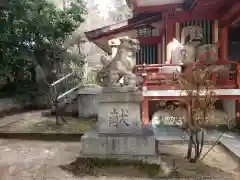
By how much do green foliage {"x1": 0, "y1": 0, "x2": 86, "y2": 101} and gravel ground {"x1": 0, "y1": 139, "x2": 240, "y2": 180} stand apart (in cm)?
640

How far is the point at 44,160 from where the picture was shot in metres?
5.04

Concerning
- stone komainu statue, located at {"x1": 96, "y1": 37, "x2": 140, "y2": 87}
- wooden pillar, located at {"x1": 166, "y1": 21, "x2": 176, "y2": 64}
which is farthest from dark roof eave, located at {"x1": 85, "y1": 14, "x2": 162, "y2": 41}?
stone komainu statue, located at {"x1": 96, "y1": 37, "x2": 140, "y2": 87}

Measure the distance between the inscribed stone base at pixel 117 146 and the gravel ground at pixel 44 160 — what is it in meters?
0.60

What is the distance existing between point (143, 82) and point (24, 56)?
792 cm

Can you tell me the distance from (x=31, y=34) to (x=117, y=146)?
1108 centimetres

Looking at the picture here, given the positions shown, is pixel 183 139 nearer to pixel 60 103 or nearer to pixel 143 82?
pixel 143 82

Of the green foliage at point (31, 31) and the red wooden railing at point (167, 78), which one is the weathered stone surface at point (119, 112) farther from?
→ the green foliage at point (31, 31)

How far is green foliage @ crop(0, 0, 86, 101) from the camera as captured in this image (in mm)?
11059

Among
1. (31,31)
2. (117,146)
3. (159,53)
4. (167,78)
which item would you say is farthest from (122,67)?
(31,31)

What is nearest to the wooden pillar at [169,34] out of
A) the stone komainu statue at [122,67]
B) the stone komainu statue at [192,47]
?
the stone komainu statue at [192,47]

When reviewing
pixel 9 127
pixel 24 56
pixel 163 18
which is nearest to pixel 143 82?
pixel 163 18

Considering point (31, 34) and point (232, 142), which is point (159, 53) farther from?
point (31, 34)

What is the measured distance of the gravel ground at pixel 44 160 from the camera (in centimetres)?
411

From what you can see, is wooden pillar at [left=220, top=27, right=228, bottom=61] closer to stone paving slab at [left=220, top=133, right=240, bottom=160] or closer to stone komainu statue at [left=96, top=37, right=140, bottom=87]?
stone paving slab at [left=220, top=133, right=240, bottom=160]
